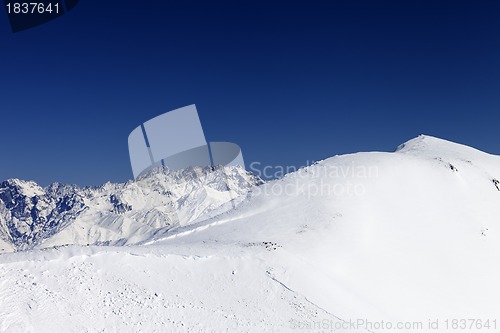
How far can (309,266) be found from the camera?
3450 cm

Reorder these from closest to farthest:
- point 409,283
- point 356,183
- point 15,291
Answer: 1. point 15,291
2. point 409,283
3. point 356,183

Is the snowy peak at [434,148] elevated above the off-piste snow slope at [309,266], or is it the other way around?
the snowy peak at [434,148]

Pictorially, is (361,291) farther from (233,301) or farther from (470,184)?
(470,184)

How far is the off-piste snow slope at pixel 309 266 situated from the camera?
84.2ft

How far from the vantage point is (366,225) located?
1789 inches

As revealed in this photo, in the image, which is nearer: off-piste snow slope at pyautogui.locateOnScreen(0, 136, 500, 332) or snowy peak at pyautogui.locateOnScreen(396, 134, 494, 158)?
off-piste snow slope at pyautogui.locateOnScreen(0, 136, 500, 332)

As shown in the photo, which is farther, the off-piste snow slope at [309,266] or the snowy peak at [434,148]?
the snowy peak at [434,148]

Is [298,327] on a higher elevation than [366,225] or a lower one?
lower

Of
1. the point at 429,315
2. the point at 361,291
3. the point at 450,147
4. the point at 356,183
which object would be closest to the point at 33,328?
the point at 361,291

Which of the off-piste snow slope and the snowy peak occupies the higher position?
the snowy peak

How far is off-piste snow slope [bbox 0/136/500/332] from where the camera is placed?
25672mm

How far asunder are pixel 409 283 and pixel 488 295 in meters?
8.20

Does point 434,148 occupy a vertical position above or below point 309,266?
above

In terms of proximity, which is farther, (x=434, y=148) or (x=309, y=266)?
(x=434, y=148)
